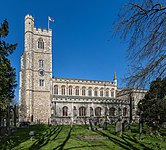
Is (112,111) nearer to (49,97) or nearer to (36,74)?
(49,97)

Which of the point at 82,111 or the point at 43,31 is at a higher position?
the point at 43,31

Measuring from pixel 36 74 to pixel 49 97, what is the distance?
540 cm

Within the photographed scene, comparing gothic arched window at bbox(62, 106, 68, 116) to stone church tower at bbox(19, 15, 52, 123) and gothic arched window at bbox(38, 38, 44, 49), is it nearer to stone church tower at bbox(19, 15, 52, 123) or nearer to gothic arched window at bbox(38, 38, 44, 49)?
stone church tower at bbox(19, 15, 52, 123)

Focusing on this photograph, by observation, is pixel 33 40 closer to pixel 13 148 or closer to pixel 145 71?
pixel 13 148

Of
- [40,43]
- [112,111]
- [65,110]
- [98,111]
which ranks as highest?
[40,43]

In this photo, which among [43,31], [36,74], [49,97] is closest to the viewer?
[49,97]

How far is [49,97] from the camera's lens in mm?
44312

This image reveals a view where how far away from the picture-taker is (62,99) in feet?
135

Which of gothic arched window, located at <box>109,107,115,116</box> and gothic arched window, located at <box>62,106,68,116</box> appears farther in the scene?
gothic arched window, located at <box>109,107,115,116</box>

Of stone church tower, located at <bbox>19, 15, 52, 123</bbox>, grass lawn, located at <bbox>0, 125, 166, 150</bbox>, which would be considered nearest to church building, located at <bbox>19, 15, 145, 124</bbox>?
stone church tower, located at <bbox>19, 15, 52, 123</bbox>

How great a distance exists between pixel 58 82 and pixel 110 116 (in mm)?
13921

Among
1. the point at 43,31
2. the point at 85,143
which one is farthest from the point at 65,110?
the point at 85,143

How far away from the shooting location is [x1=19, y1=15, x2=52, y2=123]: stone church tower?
139 feet

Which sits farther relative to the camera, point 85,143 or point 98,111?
point 98,111
